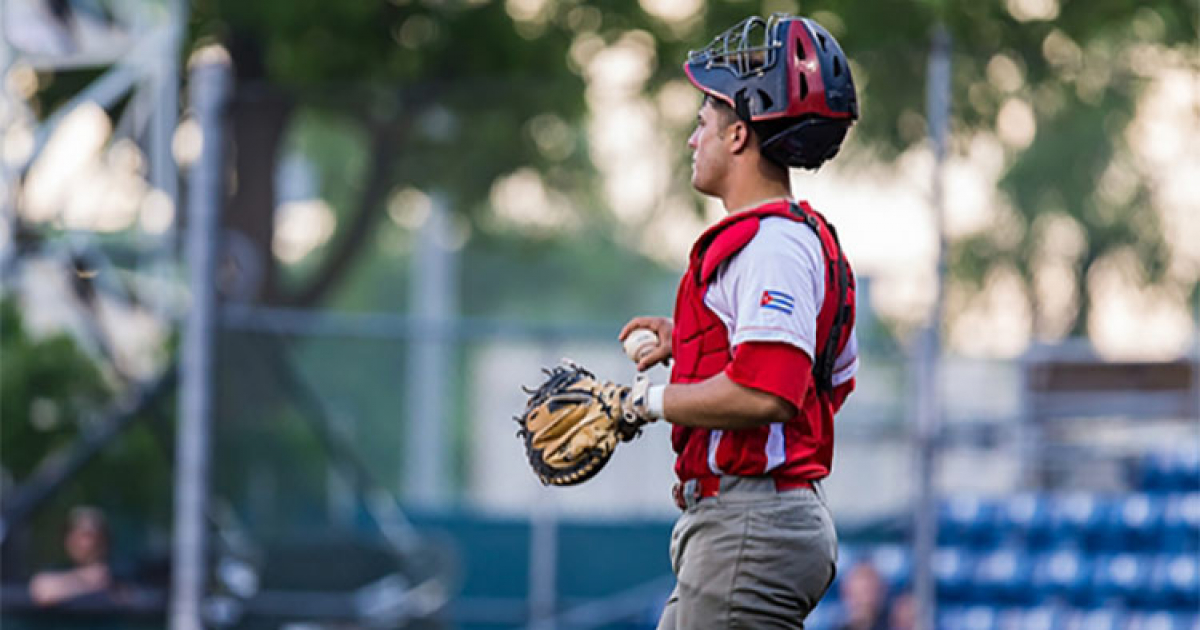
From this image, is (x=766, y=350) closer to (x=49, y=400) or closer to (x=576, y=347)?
(x=576, y=347)

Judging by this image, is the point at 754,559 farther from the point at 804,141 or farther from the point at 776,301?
the point at 804,141

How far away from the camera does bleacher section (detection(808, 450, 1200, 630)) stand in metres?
10.4

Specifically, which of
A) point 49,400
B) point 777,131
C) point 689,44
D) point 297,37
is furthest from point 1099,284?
point 777,131

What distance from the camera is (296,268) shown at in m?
12.1

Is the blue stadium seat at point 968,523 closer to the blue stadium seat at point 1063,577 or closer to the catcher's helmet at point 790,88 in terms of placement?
the blue stadium seat at point 1063,577

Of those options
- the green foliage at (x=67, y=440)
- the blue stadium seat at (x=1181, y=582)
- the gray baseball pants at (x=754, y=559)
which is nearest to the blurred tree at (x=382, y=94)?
the green foliage at (x=67, y=440)

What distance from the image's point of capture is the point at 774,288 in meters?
3.47

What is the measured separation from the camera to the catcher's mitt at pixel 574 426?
145 inches

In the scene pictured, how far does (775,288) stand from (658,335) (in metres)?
0.49

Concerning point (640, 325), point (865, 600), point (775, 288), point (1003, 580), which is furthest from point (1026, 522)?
point (775, 288)

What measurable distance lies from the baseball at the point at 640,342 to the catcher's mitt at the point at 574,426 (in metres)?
0.14

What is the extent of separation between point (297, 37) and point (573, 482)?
10.2 m

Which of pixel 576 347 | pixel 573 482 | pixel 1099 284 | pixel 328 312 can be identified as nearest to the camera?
pixel 573 482

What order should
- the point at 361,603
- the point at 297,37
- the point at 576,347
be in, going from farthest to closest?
the point at 297,37
the point at 576,347
the point at 361,603
